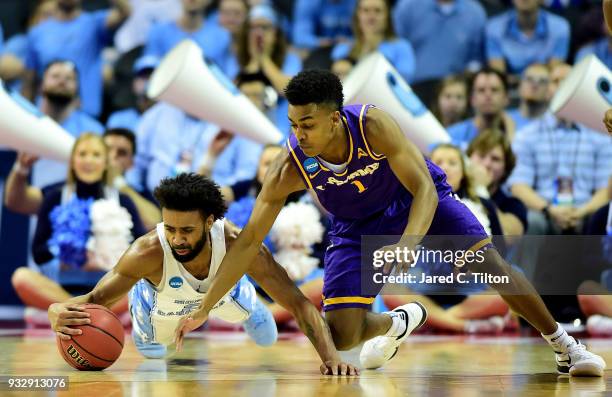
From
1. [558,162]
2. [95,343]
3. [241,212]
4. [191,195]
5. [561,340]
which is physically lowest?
[558,162]

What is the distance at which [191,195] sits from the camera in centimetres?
448

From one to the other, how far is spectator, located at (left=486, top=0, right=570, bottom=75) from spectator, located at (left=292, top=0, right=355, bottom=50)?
1.30 metres

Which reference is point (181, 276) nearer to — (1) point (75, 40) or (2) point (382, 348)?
(2) point (382, 348)

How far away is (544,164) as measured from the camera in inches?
300

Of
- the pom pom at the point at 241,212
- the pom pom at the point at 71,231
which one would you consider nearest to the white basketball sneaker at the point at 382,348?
the pom pom at the point at 241,212

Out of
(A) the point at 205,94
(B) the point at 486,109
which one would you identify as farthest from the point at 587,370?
(A) the point at 205,94

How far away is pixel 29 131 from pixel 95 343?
319cm

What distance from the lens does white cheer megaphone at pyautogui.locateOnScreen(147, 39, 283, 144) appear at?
7.20 meters

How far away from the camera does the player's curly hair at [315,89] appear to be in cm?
414

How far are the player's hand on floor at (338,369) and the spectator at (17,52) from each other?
5317 mm

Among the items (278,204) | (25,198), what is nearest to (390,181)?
(278,204)

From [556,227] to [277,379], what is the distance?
11.4ft

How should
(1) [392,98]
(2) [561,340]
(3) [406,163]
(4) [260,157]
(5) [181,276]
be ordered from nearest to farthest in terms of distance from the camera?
(3) [406,163] < (2) [561,340] < (5) [181,276] < (1) [392,98] < (4) [260,157]

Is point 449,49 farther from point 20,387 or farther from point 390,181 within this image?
point 20,387
